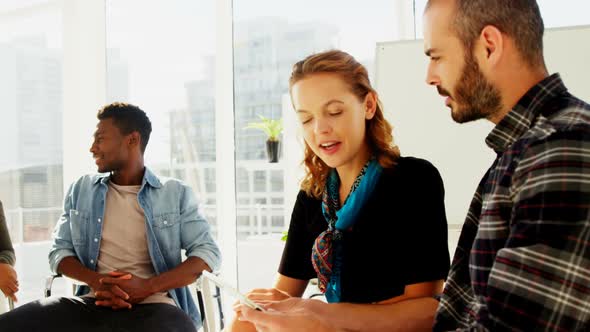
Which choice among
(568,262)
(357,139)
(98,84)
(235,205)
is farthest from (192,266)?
(98,84)

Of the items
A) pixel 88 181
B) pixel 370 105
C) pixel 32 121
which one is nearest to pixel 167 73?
pixel 32 121

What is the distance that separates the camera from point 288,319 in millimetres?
1081

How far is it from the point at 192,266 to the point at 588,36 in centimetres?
225

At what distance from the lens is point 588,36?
8.97 feet

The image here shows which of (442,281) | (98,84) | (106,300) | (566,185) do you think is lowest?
(106,300)

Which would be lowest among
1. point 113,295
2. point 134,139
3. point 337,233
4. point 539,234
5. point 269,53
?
point 113,295

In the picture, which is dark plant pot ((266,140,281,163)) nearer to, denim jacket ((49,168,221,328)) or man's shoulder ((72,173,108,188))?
denim jacket ((49,168,221,328))

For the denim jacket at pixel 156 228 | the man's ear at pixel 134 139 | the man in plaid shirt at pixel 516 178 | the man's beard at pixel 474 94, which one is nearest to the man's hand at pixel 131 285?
the denim jacket at pixel 156 228

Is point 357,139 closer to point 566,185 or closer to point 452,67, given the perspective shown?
point 452,67

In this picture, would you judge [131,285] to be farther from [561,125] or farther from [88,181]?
[561,125]

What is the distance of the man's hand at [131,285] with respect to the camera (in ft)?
7.11

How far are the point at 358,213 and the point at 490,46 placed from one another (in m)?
0.57

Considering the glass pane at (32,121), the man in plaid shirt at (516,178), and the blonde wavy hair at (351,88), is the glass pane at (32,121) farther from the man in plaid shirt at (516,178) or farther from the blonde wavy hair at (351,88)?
the man in plaid shirt at (516,178)

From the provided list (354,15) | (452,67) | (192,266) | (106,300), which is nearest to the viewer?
(452,67)
